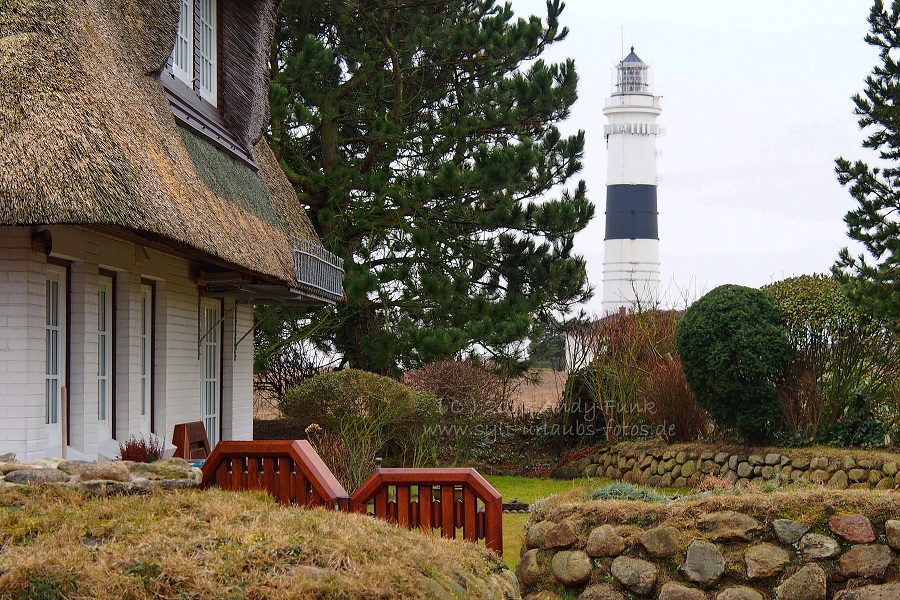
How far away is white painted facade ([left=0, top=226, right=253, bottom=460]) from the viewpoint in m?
8.81

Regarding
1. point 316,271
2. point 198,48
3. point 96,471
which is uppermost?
point 198,48

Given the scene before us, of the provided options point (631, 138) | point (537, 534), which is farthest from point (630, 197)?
point (537, 534)

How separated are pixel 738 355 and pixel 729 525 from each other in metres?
6.28

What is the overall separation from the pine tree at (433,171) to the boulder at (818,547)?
10583 mm

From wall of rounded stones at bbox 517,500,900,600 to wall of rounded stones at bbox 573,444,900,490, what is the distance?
1747 mm

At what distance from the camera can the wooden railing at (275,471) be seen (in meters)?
8.22

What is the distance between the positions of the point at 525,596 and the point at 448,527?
4.93 feet

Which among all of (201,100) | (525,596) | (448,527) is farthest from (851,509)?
(201,100)

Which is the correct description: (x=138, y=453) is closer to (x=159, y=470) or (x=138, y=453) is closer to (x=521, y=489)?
(x=159, y=470)

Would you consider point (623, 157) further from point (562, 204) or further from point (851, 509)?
point (851, 509)

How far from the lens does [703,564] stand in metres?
9.38

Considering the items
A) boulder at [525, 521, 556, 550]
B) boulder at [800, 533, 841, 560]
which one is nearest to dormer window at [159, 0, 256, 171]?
boulder at [525, 521, 556, 550]

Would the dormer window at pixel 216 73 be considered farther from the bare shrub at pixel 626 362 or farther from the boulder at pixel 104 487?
the bare shrub at pixel 626 362

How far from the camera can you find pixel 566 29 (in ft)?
72.3
